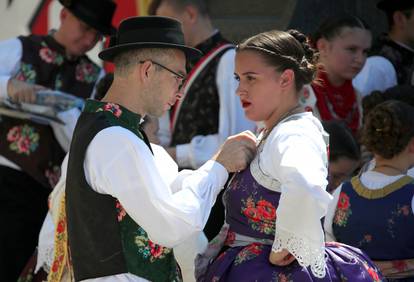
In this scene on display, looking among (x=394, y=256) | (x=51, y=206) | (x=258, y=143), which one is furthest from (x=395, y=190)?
(x=51, y=206)

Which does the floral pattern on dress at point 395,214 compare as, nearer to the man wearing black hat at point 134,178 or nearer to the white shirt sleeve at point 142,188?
the man wearing black hat at point 134,178

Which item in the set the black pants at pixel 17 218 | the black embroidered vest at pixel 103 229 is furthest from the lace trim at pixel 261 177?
the black pants at pixel 17 218

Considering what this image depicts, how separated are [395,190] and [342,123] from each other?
0.94 m

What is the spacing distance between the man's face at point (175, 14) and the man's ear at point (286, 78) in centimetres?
183

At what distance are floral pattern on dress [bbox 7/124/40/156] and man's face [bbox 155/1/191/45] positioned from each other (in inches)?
37.7

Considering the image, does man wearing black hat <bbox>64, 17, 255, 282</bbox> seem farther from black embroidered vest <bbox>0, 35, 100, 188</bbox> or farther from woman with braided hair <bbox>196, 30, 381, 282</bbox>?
black embroidered vest <bbox>0, 35, 100, 188</bbox>

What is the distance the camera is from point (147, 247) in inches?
129

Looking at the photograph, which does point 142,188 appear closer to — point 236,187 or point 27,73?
point 236,187

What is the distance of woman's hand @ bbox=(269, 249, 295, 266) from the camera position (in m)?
3.23

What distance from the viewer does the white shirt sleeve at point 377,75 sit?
5.25m

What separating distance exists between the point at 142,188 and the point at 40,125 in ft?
7.45

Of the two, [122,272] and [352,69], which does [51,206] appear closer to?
[122,272]

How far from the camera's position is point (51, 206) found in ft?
14.1

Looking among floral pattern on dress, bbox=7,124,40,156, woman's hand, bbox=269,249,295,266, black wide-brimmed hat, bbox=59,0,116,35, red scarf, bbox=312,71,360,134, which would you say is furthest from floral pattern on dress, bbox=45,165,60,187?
woman's hand, bbox=269,249,295,266
